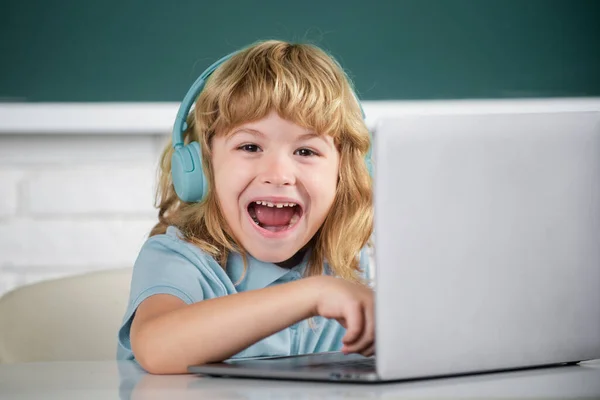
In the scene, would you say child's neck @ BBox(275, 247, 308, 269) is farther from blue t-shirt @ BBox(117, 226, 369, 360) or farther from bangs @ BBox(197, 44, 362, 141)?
bangs @ BBox(197, 44, 362, 141)

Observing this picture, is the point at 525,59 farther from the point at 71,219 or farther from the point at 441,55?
the point at 71,219

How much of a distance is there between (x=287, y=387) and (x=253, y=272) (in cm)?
55

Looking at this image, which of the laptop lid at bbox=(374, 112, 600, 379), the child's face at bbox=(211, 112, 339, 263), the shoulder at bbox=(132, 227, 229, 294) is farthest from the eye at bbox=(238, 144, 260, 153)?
the laptop lid at bbox=(374, 112, 600, 379)

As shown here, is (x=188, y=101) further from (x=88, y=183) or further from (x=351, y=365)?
(x=88, y=183)

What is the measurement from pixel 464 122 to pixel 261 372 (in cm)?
23

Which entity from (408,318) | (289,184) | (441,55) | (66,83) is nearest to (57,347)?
(289,184)

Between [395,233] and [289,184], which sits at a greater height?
[289,184]

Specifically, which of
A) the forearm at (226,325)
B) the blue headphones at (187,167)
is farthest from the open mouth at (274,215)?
the forearm at (226,325)

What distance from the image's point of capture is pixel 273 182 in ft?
3.41

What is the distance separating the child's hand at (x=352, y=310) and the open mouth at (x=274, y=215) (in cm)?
44

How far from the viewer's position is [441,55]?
168 centimetres

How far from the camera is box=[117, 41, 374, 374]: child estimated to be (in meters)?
1.01

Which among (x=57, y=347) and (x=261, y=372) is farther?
(x=57, y=347)

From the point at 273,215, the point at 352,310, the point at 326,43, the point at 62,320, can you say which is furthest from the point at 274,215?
the point at 326,43
